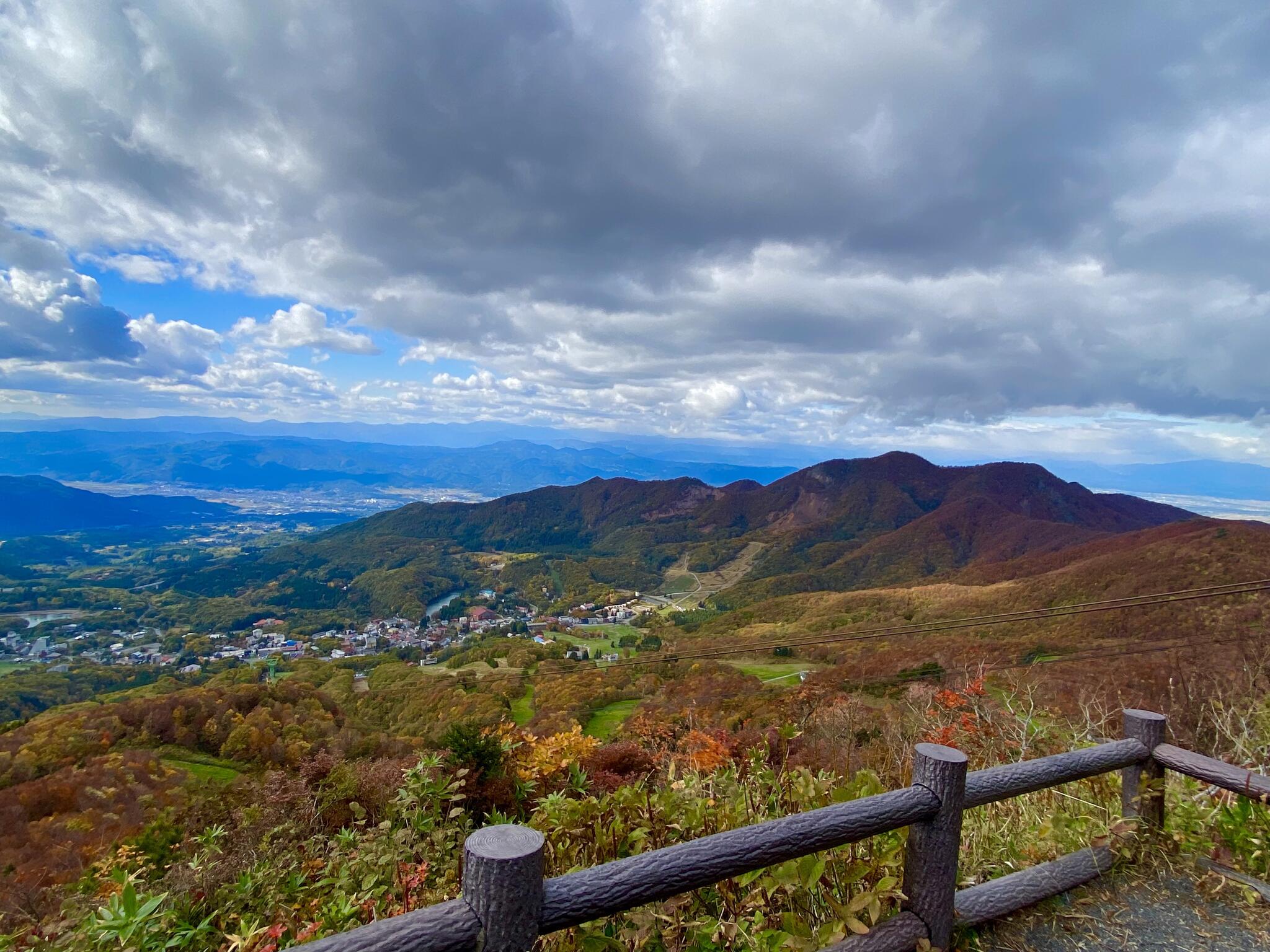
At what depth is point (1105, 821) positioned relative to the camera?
3316 millimetres

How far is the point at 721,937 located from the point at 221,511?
233701mm

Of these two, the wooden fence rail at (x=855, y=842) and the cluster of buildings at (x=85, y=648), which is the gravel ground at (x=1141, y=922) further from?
the cluster of buildings at (x=85, y=648)

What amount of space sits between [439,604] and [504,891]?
9870 cm

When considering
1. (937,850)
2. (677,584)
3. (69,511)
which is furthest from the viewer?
(69,511)

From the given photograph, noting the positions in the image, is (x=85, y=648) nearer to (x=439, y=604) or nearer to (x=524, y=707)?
(x=439, y=604)

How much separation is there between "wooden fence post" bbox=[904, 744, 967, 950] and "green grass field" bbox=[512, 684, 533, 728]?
77.4ft

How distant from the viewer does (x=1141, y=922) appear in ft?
8.80

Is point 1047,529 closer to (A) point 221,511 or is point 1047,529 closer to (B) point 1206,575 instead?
(B) point 1206,575

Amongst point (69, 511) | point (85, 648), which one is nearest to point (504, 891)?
point (85, 648)

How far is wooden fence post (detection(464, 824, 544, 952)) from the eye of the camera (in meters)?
1.49

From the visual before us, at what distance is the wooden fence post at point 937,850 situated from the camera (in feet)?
7.54

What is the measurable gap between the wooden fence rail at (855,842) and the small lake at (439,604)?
284 ft

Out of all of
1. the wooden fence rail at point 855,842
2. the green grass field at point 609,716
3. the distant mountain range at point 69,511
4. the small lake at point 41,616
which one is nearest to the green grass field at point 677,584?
the green grass field at point 609,716

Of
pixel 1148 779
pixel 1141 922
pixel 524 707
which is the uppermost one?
pixel 1148 779
